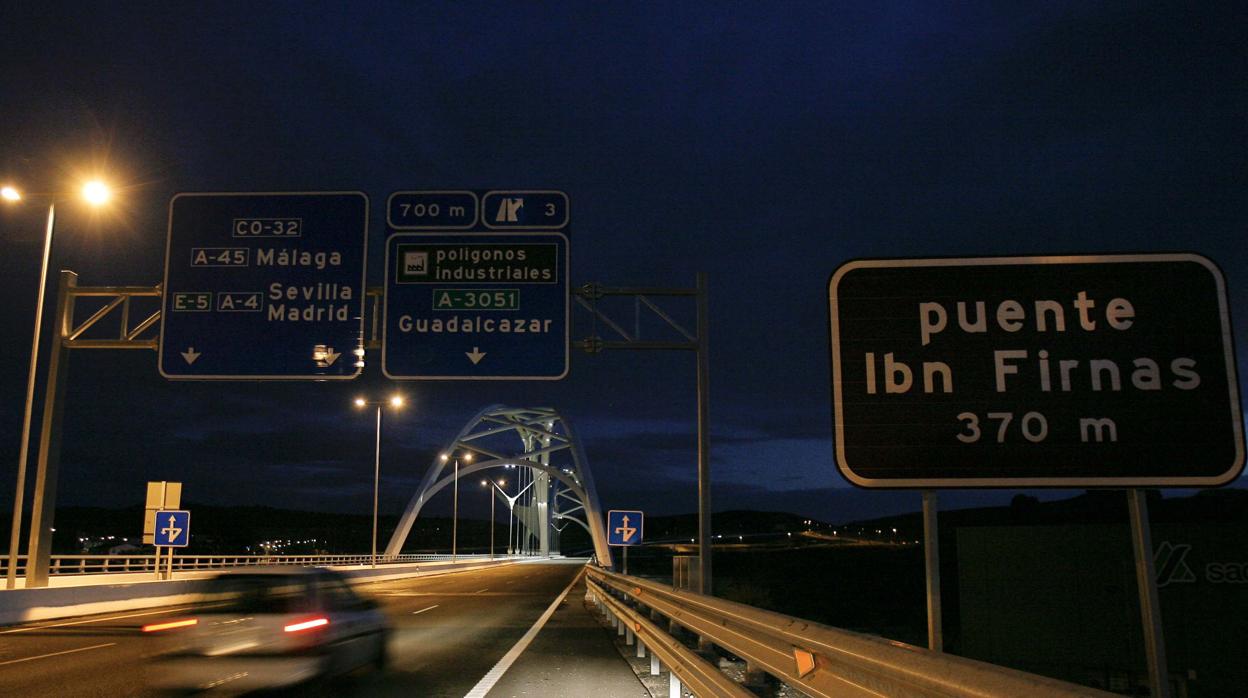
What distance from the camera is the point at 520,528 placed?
173m

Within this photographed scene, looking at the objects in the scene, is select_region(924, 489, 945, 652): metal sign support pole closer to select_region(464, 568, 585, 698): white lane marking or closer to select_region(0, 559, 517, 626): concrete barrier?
select_region(464, 568, 585, 698): white lane marking

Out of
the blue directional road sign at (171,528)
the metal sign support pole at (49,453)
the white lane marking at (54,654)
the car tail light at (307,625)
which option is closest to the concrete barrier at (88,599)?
the metal sign support pole at (49,453)

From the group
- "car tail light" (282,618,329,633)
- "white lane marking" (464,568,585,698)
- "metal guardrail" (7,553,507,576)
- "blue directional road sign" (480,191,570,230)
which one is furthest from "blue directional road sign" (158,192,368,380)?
"metal guardrail" (7,553,507,576)

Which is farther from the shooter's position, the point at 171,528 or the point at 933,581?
the point at 171,528

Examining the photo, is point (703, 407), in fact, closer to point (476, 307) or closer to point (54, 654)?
point (476, 307)

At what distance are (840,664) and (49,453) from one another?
23.2 metres

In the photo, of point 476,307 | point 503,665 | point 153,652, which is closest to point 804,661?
point 153,652

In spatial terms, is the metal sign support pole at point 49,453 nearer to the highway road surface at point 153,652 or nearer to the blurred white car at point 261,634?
the highway road surface at point 153,652

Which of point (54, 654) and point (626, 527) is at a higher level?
point (626, 527)

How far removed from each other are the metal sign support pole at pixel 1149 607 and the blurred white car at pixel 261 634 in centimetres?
814

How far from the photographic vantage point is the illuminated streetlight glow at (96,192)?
21.3 m

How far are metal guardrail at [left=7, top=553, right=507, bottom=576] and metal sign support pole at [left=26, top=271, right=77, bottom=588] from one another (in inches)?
561

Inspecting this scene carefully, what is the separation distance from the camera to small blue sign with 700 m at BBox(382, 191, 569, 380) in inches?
669

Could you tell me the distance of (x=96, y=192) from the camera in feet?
70.4
